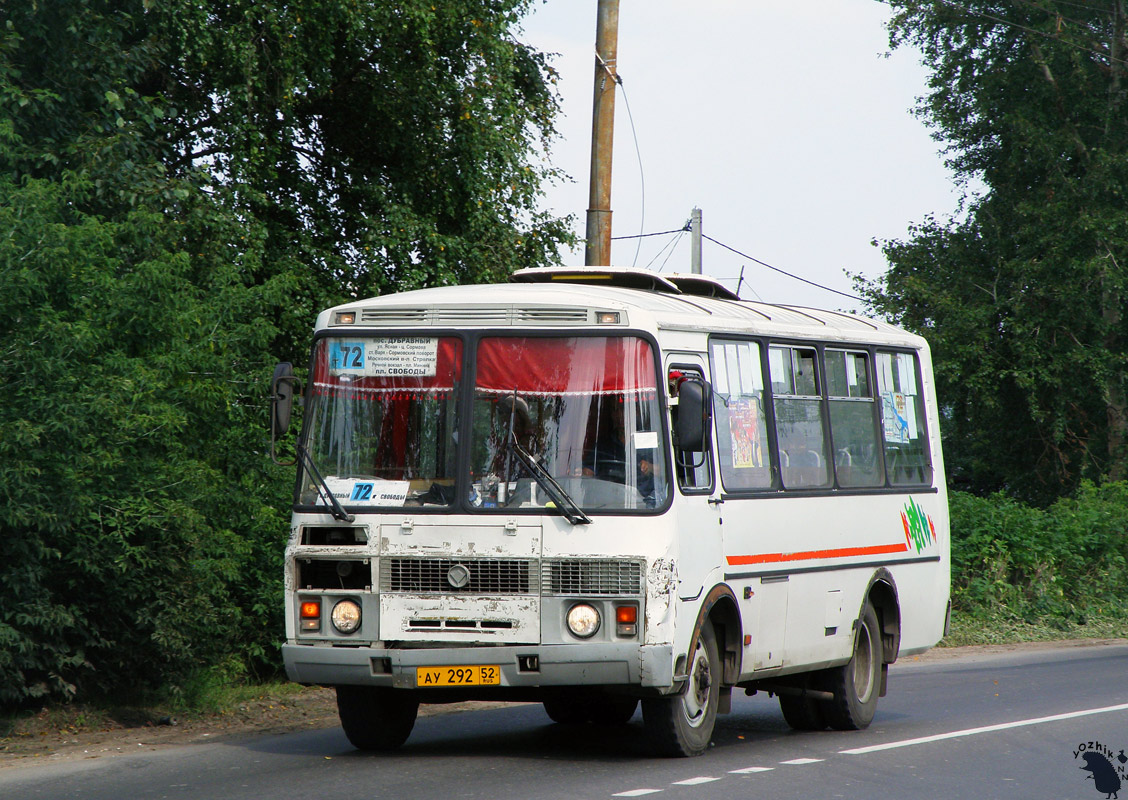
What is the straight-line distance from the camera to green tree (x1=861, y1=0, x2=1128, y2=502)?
3331 cm

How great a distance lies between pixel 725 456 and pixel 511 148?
1115 centimetres

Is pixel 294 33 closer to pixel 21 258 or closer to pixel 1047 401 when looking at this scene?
pixel 21 258

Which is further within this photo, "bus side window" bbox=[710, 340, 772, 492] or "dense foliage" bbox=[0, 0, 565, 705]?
"dense foliage" bbox=[0, 0, 565, 705]

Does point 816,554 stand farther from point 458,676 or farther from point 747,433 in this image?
point 458,676

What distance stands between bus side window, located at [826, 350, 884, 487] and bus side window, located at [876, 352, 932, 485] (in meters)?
0.25

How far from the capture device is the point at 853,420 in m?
12.1

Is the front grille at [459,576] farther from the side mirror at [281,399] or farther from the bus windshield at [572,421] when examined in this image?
the side mirror at [281,399]

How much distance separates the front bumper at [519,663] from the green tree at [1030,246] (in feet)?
85.4

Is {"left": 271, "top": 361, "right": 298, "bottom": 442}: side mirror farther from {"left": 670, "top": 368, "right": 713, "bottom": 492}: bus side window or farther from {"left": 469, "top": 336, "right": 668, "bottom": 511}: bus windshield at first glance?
{"left": 670, "top": 368, "right": 713, "bottom": 492}: bus side window

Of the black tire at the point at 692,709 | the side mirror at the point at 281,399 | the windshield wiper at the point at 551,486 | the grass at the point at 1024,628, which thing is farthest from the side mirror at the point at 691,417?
the grass at the point at 1024,628

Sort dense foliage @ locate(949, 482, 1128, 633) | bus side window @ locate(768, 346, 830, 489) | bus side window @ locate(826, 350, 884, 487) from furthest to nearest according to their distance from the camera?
dense foliage @ locate(949, 482, 1128, 633), bus side window @ locate(826, 350, 884, 487), bus side window @ locate(768, 346, 830, 489)

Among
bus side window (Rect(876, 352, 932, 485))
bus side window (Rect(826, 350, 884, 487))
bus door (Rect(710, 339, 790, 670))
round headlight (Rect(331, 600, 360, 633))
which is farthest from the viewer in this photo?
bus side window (Rect(876, 352, 932, 485))

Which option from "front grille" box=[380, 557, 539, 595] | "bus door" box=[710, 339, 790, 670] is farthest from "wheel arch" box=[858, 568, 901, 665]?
"front grille" box=[380, 557, 539, 595]

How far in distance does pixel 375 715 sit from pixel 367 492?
162 cm
